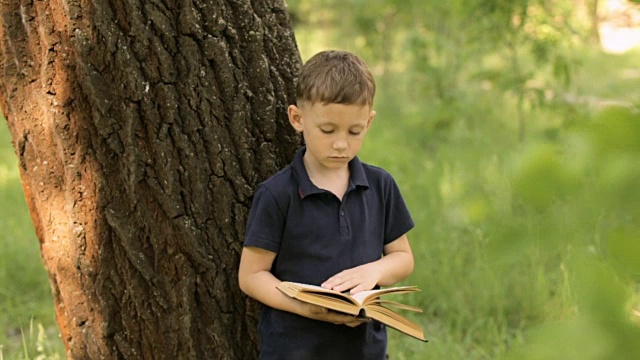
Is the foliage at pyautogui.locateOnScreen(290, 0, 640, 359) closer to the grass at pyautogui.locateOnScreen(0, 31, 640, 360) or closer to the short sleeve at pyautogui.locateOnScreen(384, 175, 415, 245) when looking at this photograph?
the grass at pyautogui.locateOnScreen(0, 31, 640, 360)

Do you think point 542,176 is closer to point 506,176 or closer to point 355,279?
point 506,176

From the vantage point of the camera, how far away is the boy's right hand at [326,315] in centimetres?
242

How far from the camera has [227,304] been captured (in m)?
2.84

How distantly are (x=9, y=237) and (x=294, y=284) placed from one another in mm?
3252

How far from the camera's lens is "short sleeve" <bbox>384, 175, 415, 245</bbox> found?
270 cm

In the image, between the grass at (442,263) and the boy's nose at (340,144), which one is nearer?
the boy's nose at (340,144)

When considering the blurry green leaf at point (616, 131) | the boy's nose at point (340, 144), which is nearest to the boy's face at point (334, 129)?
the boy's nose at point (340, 144)

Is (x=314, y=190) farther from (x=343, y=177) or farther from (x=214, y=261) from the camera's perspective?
(x=214, y=261)

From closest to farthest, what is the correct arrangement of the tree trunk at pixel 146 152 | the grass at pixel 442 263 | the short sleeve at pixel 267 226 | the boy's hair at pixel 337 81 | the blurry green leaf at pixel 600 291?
the blurry green leaf at pixel 600 291
the boy's hair at pixel 337 81
the short sleeve at pixel 267 226
the tree trunk at pixel 146 152
the grass at pixel 442 263

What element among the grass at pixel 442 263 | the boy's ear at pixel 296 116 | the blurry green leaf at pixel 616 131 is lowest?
the grass at pixel 442 263

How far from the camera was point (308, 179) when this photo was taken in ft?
8.39

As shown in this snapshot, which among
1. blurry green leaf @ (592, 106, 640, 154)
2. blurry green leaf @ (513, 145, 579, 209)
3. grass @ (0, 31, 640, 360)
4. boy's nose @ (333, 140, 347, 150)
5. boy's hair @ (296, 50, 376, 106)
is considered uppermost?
boy's hair @ (296, 50, 376, 106)

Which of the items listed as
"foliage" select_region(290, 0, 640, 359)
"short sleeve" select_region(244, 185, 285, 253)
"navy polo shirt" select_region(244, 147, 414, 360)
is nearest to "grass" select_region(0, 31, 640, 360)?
"foliage" select_region(290, 0, 640, 359)

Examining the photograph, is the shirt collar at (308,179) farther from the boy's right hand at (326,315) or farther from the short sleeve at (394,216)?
the boy's right hand at (326,315)
